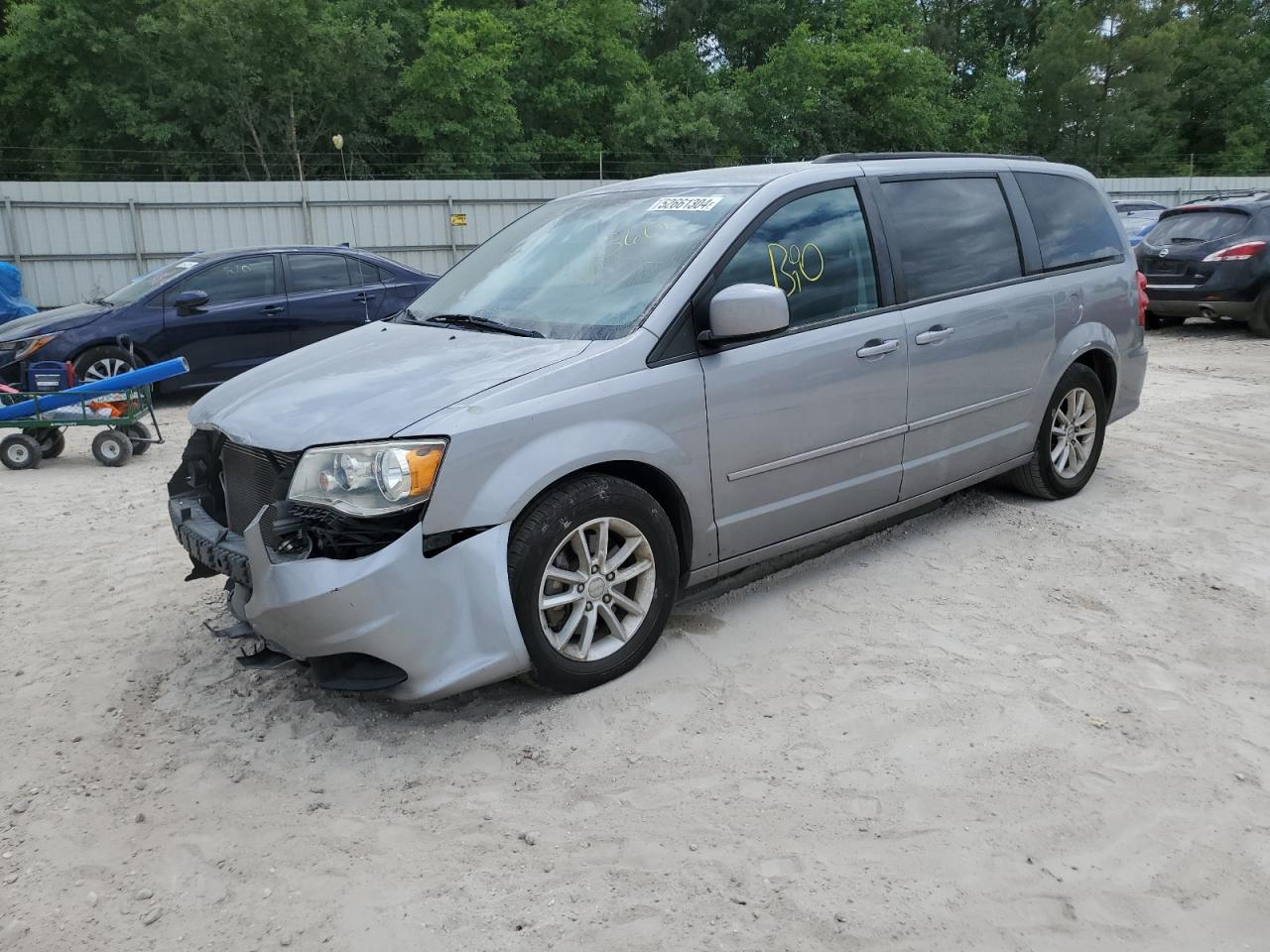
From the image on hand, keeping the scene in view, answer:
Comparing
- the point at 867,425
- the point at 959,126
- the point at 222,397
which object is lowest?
the point at 867,425

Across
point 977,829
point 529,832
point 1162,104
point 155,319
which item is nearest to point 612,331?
point 529,832

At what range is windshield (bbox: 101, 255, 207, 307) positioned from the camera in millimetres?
9930

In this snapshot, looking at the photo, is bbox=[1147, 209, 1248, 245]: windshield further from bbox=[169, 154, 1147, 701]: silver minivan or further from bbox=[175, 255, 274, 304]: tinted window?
bbox=[175, 255, 274, 304]: tinted window

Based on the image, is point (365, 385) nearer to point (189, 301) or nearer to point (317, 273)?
point (189, 301)

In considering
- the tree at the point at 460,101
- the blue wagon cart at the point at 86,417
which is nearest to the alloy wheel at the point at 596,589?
the blue wagon cart at the point at 86,417

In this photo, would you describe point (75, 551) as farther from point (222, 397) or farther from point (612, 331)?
point (612, 331)

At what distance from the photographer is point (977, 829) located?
2.95 metres

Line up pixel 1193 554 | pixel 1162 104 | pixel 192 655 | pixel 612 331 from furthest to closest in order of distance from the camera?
pixel 1162 104 → pixel 1193 554 → pixel 192 655 → pixel 612 331

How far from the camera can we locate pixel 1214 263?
12.4m

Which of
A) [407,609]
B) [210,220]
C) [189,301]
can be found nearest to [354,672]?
[407,609]

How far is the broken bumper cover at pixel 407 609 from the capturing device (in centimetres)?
328

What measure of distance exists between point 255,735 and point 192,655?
83cm

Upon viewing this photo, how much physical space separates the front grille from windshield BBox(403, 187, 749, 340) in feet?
3.52

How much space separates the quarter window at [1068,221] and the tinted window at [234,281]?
736cm
